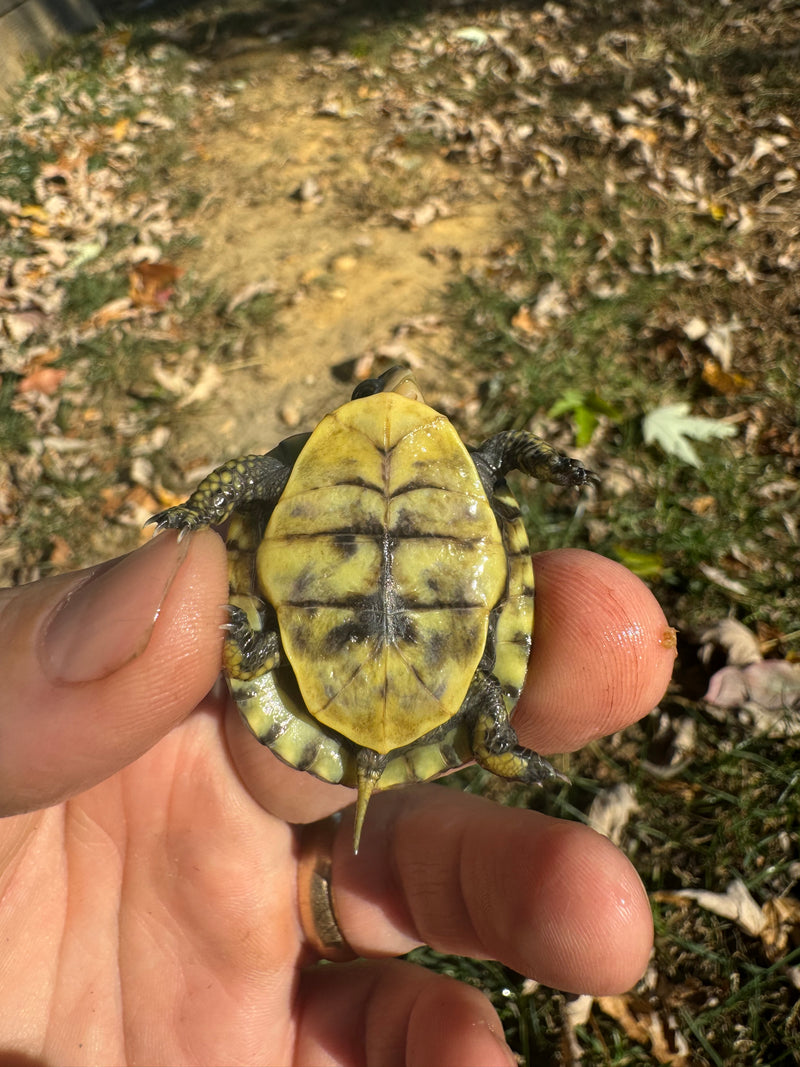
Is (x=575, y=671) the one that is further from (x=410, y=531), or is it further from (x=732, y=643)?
(x=732, y=643)

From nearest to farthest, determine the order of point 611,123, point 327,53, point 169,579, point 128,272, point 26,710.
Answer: point 26,710 < point 169,579 < point 128,272 < point 611,123 < point 327,53

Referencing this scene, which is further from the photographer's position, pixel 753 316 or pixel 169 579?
pixel 753 316

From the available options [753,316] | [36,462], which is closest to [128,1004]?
[36,462]

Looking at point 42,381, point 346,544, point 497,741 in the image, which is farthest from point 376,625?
point 42,381

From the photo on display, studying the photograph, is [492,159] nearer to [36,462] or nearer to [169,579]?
[36,462]

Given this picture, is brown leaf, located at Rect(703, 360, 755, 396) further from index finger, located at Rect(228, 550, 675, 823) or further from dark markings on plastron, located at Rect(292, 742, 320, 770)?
dark markings on plastron, located at Rect(292, 742, 320, 770)


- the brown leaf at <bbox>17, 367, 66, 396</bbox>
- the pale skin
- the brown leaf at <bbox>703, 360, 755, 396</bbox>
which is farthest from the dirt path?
the pale skin
